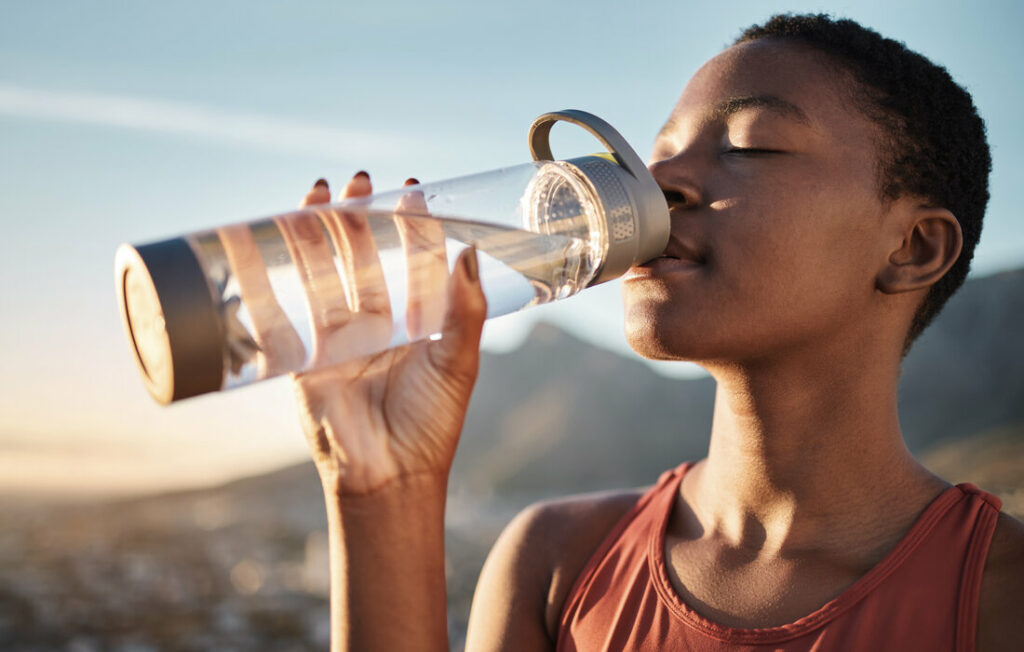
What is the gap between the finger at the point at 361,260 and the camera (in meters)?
1.17

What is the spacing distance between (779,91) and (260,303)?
0.83 m

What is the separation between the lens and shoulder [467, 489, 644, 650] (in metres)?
1.46

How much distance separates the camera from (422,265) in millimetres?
1225

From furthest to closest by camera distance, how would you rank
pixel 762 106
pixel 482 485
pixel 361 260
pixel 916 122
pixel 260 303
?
pixel 482 485 < pixel 916 122 < pixel 762 106 < pixel 361 260 < pixel 260 303

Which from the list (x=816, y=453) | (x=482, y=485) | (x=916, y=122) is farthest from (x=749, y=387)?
(x=482, y=485)

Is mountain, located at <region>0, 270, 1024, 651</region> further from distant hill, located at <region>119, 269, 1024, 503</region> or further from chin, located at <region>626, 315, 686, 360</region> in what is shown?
chin, located at <region>626, 315, 686, 360</region>

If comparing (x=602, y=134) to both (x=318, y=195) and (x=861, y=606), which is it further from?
(x=861, y=606)

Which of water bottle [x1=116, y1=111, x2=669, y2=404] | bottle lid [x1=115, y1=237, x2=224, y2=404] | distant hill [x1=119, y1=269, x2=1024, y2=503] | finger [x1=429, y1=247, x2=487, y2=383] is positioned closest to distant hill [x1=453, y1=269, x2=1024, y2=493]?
distant hill [x1=119, y1=269, x2=1024, y2=503]

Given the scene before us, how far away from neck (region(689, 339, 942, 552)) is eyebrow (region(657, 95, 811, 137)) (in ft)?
1.24

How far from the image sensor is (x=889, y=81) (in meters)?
1.38

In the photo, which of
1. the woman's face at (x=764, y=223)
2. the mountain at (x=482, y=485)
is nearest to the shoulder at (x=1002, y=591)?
the woman's face at (x=764, y=223)

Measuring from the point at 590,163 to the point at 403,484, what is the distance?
0.52 m

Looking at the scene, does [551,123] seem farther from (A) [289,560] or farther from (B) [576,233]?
(A) [289,560]

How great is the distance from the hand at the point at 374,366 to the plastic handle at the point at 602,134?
266 millimetres
